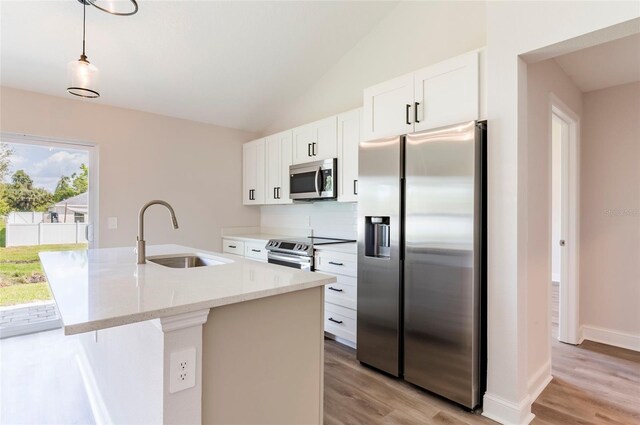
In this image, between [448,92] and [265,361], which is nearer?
[265,361]

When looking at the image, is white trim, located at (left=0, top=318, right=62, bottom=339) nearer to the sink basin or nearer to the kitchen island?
the sink basin

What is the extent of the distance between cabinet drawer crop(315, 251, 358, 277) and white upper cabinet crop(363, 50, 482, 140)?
1.04m

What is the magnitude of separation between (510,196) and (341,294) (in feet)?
5.30

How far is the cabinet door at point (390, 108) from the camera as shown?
2.49 metres

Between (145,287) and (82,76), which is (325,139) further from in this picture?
(145,287)

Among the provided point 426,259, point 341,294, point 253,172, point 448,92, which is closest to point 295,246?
point 341,294

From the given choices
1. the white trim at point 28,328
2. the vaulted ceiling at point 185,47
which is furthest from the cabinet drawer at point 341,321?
the white trim at point 28,328

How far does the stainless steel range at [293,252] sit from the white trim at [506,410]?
66.2 inches

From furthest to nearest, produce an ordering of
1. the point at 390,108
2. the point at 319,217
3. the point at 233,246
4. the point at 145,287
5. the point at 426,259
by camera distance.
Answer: the point at 233,246 → the point at 319,217 → the point at 390,108 → the point at 426,259 → the point at 145,287

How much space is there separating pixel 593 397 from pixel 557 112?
213 cm

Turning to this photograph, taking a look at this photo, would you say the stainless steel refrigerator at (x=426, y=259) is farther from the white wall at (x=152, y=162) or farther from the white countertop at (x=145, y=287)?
the white wall at (x=152, y=162)

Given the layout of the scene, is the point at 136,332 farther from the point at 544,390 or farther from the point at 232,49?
the point at 232,49

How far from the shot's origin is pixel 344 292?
9.82 ft

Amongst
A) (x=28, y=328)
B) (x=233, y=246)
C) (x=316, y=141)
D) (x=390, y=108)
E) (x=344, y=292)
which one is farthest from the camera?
(x=233, y=246)
